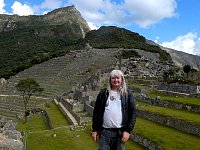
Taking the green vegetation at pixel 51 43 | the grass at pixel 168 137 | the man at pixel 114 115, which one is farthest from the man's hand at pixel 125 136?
the green vegetation at pixel 51 43

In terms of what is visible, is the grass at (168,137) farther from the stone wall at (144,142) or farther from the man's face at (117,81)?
→ the man's face at (117,81)

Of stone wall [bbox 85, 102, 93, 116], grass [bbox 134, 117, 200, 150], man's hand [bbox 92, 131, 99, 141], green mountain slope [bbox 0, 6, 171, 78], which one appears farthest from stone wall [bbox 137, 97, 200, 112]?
green mountain slope [bbox 0, 6, 171, 78]

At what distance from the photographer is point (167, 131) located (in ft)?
70.9

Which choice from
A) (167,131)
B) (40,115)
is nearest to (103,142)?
(167,131)

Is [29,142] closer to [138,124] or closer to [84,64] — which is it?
[138,124]

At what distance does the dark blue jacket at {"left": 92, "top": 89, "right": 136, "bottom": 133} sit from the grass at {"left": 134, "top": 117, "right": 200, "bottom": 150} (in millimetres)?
8747

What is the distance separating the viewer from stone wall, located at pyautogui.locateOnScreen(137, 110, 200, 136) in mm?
20617

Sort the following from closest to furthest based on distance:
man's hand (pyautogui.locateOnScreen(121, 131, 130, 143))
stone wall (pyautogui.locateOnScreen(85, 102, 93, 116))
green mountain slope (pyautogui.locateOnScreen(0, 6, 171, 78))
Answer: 1. man's hand (pyautogui.locateOnScreen(121, 131, 130, 143))
2. stone wall (pyautogui.locateOnScreen(85, 102, 93, 116))
3. green mountain slope (pyautogui.locateOnScreen(0, 6, 171, 78))

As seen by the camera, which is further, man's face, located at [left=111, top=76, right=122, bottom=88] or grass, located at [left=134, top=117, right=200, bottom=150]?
grass, located at [left=134, top=117, right=200, bottom=150]

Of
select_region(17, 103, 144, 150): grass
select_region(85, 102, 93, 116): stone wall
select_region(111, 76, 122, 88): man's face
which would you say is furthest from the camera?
select_region(85, 102, 93, 116): stone wall

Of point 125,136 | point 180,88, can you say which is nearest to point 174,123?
point 125,136

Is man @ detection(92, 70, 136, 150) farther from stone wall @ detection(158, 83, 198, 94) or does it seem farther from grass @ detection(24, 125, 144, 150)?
stone wall @ detection(158, 83, 198, 94)

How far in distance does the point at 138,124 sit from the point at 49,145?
217 inches

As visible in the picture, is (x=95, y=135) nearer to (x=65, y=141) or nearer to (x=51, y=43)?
(x=65, y=141)
